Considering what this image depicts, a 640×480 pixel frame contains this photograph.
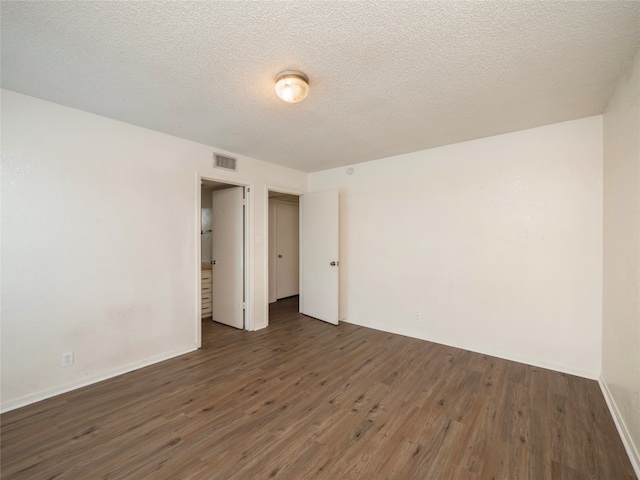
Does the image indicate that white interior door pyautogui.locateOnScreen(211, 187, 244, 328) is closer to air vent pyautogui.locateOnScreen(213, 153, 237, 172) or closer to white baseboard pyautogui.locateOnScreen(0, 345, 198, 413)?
air vent pyautogui.locateOnScreen(213, 153, 237, 172)

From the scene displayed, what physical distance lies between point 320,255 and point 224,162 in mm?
2016

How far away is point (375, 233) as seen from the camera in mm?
4078

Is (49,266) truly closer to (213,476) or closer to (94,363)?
(94,363)

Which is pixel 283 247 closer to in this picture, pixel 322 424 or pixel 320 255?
pixel 320 255

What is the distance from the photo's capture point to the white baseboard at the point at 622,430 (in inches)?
62.9

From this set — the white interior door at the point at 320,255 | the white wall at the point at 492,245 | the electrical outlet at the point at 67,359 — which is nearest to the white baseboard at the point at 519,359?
the white wall at the point at 492,245

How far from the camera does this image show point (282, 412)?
2107 millimetres

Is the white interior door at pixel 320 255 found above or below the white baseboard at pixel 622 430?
above

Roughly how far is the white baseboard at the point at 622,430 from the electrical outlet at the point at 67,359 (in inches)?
164

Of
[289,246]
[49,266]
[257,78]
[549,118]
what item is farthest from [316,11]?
[289,246]

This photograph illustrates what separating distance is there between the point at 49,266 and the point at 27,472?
58.4 inches

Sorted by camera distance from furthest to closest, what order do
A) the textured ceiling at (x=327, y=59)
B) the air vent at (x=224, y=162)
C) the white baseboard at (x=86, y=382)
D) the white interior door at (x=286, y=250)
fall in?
the white interior door at (x=286, y=250), the air vent at (x=224, y=162), the white baseboard at (x=86, y=382), the textured ceiling at (x=327, y=59)

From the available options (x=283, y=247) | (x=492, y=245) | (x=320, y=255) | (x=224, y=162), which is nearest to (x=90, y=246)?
(x=224, y=162)

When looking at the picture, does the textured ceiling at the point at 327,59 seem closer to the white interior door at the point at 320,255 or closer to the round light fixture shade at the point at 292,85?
the round light fixture shade at the point at 292,85
